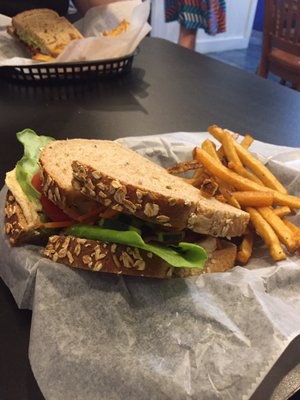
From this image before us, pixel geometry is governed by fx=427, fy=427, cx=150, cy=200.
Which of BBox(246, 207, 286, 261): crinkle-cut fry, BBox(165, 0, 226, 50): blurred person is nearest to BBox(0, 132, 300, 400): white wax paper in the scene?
BBox(246, 207, 286, 261): crinkle-cut fry

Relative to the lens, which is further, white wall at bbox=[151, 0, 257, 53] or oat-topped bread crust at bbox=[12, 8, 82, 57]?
white wall at bbox=[151, 0, 257, 53]

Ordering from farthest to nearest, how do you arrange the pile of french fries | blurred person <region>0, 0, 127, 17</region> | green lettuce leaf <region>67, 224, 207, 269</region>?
blurred person <region>0, 0, 127, 17</region>
the pile of french fries
green lettuce leaf <region>67, 224, 207, 269</region>

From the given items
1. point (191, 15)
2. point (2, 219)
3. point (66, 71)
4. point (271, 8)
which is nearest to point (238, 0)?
point (191, 15)

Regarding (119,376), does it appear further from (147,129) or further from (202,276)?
(147,129)

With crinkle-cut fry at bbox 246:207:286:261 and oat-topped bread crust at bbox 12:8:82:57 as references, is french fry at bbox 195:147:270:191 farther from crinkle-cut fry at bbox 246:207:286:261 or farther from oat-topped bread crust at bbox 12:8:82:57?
oat-topped bread crust at bbox 12:8:82:57

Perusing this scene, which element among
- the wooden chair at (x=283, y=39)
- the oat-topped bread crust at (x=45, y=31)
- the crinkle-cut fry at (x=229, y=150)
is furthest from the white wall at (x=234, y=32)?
the crinkle-cut fry at (x=229, y=150)

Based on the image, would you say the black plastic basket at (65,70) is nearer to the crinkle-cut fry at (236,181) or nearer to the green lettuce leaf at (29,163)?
the green lettuce leaf at (29,163)

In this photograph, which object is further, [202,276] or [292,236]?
[292,236]

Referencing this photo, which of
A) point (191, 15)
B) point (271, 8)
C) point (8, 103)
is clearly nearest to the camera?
point (8, 103)
